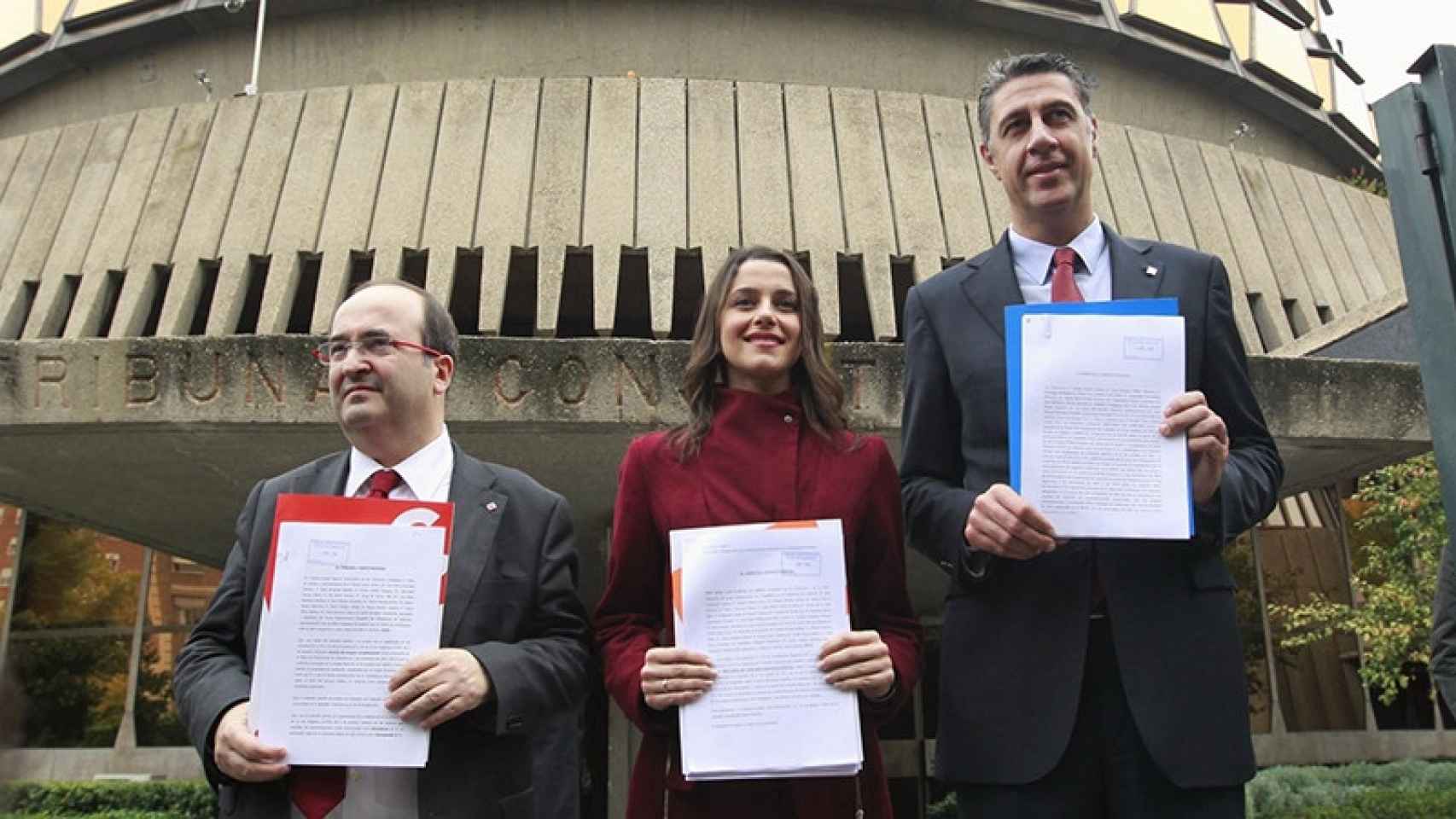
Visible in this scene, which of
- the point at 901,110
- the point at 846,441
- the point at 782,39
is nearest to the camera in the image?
the point at 846,441

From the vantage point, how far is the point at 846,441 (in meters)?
3.22

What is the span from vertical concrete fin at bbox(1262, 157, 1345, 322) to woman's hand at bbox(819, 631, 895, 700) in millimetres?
11828

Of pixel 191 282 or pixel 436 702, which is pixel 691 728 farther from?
pixel 191 282

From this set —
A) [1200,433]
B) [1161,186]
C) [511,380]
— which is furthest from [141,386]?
[1161,186]

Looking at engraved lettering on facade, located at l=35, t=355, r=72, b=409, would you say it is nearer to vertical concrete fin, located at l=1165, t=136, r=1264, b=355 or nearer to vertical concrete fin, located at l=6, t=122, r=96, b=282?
vertical concrete fin, located at l=6, t=122, r=96, b=282

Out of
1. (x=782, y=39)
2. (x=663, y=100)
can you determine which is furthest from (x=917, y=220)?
(x=782, y=39)

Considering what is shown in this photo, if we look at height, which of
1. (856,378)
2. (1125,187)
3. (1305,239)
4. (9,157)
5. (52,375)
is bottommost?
(856,378)

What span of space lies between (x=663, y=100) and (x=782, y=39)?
309 cm

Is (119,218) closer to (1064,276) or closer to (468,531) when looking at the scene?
(468,531)

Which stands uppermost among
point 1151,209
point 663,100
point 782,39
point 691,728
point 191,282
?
point 782,39

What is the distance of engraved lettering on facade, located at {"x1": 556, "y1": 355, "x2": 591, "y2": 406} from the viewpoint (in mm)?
8438

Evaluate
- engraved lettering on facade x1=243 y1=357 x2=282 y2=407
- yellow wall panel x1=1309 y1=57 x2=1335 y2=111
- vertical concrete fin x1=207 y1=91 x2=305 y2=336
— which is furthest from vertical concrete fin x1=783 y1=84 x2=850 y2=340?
yellow wall panel x1=1309 y1=57 x2=1335 y2=111

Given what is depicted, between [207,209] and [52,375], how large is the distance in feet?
11.4

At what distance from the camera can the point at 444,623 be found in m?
3.03
